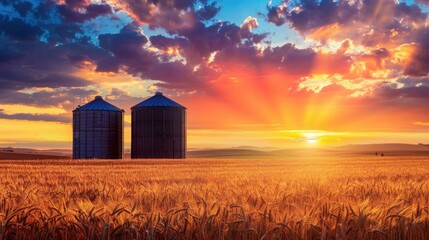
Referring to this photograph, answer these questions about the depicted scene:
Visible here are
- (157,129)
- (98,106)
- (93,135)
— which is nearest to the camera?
(157,129)

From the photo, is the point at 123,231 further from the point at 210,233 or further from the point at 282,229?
the point at 282,229

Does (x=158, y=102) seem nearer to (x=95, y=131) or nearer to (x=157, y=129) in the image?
(x=157, y=129)

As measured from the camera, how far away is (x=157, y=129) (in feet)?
184

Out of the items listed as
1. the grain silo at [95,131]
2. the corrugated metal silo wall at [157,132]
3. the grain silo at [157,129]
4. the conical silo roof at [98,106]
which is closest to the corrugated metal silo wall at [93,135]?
the grain silo at [95,131]

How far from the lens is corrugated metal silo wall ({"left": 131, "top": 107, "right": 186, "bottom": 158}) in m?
56.2

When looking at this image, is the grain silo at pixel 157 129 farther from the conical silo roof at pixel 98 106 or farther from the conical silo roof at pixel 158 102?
the conical silo roof at pixel 98 106

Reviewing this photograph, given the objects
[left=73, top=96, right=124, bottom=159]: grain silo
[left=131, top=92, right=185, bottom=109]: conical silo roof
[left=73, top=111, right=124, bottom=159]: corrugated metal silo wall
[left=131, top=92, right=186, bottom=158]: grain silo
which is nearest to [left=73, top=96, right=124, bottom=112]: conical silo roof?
[left=73, top=96, right=124, bottom=159]: grain silo

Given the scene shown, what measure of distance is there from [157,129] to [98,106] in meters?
8.89

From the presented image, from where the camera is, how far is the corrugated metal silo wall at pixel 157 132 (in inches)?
2211

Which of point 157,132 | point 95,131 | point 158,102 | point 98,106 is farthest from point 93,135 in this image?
point 158,102

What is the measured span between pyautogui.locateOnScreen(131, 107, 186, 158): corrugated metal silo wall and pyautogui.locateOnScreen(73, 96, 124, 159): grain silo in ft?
10.4

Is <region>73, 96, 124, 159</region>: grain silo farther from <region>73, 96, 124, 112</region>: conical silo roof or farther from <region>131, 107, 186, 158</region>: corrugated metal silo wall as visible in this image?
<region>131, 107, 186, 158</region>: corrugated metal silo wall

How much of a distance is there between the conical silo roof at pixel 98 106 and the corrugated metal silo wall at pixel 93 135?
1.56 ft

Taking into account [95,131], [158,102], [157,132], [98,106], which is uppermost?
[158,102]
